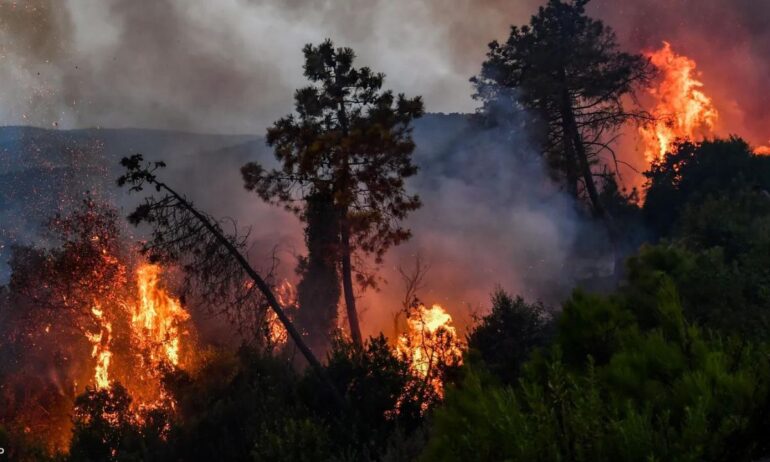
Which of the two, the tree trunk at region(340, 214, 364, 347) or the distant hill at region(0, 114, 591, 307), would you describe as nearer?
the tree trunk at region(340, 214, 364, 347)

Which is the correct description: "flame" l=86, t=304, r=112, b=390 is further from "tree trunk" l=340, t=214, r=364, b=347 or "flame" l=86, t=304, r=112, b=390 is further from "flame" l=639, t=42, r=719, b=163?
"flame" l=639, t=42, r=719, b=163

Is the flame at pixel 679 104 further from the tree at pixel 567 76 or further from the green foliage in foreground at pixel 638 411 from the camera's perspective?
the green foliage in foreground at pixel 638 411

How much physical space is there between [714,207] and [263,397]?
1733cm

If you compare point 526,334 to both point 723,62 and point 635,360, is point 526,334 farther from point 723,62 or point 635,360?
point 723,62

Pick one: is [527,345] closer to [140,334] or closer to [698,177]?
[698,177]

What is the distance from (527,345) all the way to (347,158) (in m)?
8.72

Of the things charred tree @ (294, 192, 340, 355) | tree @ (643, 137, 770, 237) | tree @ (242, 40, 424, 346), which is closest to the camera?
tree @ (242, 40, 424, 346)

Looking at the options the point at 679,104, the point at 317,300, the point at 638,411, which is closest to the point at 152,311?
the point at 317,300

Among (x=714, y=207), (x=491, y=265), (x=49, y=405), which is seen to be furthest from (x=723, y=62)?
(x=49, y=405)

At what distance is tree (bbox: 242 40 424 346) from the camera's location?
17797mm

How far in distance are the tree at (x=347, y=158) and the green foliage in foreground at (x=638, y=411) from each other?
1399 cm

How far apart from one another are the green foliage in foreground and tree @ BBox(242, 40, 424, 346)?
14.0 m

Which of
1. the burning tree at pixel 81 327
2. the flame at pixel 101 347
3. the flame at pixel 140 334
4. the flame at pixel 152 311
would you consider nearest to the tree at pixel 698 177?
the burning tree at pixel 81 327

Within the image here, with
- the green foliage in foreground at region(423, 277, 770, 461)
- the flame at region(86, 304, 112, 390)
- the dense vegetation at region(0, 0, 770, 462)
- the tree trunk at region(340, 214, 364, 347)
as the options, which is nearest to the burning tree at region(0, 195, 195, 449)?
the flame at region(86, 304, 112, 390)
